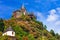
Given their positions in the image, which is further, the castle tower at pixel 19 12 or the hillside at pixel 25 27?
→ the castle tower at pixel 19 12

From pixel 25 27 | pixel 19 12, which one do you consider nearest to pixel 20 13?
pixel 19 12

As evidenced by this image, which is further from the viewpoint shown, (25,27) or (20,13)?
(20,13)

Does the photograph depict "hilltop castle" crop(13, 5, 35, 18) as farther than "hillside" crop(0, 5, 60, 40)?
Yes

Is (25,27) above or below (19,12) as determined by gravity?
below

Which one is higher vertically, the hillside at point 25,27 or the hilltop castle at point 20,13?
the hilltop castle at point 20,13

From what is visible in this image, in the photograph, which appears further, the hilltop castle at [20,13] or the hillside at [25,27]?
A: the hilltop castle at [20,13]

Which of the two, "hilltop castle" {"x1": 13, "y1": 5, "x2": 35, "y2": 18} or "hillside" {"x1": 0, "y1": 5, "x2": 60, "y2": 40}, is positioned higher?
"hilltop castle" {"x1": 13, "y1": 5, "x2": 35, "y2": 18}

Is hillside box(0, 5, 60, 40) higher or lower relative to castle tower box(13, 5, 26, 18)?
lower

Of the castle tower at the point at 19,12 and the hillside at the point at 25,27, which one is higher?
the castle tower at the point at 19,12

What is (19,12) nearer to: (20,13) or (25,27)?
(20,13)

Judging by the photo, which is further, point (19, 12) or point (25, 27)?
point (19, 12)

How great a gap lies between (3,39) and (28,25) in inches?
948

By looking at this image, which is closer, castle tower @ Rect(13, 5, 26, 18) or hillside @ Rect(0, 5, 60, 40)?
hillside @ Rect(0, 5, 60, 40)

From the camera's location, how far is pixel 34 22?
92.0 metres
